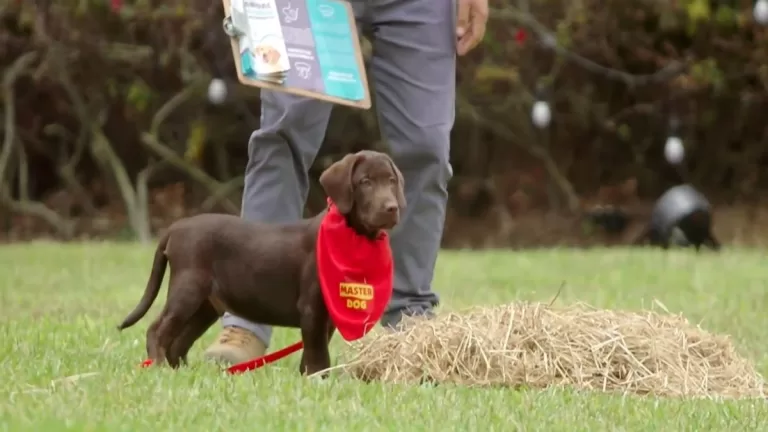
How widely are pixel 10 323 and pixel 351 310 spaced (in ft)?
6.43

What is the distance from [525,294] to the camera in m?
7.26

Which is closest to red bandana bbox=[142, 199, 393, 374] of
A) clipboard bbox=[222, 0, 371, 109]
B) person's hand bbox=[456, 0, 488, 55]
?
clipboard bbox=[222, 0, 371, 109]

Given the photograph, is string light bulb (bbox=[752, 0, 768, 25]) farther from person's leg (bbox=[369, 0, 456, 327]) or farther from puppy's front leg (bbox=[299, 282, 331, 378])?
puppy's front leg (bbox=[299, 282, 331, 378])

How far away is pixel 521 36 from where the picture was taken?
487 inches

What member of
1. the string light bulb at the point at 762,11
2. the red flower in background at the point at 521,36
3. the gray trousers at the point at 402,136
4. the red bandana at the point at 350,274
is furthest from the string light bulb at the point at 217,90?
the red bandana at the point at 350,274

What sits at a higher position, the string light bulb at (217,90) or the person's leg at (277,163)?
the person's leg at (277,163)

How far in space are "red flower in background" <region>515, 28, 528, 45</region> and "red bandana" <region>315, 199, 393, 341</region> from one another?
828cm

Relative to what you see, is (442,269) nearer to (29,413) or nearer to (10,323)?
(10,323)

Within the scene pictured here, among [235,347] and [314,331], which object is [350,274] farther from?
[235,347]

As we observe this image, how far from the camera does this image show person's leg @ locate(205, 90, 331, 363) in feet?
15.9

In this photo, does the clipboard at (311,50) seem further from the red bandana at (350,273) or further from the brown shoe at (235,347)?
the brown shoe at (235,347)

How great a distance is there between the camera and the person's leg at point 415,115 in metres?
4.99

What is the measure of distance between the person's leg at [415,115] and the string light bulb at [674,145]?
749 cm

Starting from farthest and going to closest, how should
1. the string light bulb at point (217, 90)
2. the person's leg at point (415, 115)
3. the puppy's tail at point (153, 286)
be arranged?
1. the string light bulb at point (217, 90)
2. the person's leg at point (415, 115)
3. the puppy's tail at point (153, 286)
